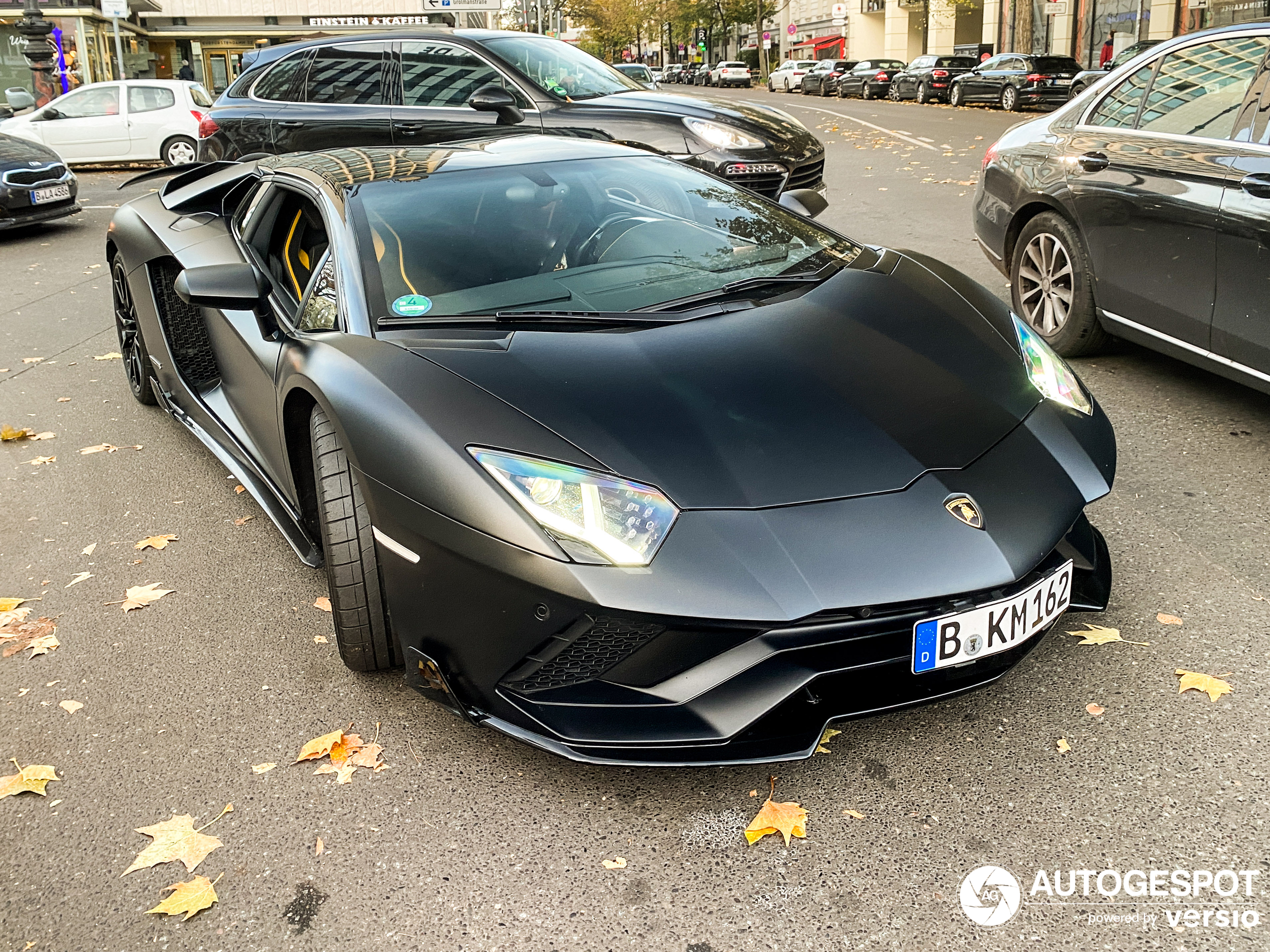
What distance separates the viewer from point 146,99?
1641 centimetres

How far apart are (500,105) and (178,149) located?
420 inches

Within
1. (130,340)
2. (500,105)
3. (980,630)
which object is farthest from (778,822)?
(500,105)

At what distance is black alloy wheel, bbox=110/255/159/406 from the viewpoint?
506cm

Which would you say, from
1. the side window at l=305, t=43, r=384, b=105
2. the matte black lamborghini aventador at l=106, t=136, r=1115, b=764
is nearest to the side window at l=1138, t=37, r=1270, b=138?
the matte black lamborghini aventador at l=106, t=136, r=1115, b=764

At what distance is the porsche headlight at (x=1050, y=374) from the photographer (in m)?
2.83

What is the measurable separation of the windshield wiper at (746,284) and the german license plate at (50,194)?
991 centimetres

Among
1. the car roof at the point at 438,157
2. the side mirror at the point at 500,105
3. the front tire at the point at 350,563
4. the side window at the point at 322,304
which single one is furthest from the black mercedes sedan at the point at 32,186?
the front tire at the point at 350,563

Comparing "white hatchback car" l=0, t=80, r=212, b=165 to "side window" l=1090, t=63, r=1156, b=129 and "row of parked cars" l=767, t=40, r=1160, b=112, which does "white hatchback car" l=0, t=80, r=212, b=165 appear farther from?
"side window" l=1090, t=63, r=1156, b=129

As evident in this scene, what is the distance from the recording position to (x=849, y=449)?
2404 mm

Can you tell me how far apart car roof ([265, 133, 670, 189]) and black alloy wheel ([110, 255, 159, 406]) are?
1423mm

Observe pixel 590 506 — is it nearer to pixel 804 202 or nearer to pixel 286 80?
pixel 804 202

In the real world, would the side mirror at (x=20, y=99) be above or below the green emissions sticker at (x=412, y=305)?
above

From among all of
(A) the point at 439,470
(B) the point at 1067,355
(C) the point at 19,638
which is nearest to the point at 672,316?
(A) the point at 439,470

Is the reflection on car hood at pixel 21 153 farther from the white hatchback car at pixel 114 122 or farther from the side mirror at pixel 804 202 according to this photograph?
the side mirror at pixel 804 202
